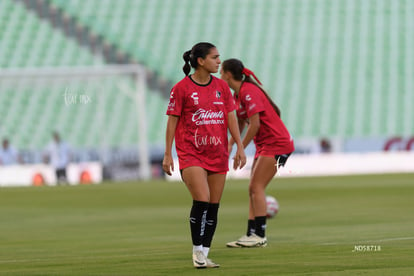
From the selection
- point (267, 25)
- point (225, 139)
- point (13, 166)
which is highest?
point (267, 25)

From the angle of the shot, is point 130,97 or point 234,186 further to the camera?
point 130,97

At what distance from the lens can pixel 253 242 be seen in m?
11.4

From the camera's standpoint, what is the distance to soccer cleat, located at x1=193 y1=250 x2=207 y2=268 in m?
9.05

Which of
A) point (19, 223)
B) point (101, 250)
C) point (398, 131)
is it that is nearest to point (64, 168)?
point (398, 131)

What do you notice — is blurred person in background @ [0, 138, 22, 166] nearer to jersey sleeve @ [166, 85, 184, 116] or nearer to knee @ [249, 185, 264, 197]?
knee @ [249, 185, 264, 197]

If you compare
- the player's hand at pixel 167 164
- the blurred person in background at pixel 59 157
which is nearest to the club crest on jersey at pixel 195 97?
the player's hand at pixel 167 164

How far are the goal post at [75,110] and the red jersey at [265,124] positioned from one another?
2707cm

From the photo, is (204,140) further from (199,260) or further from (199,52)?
(199,260)

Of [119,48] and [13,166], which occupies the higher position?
[119,48]

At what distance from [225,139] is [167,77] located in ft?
108

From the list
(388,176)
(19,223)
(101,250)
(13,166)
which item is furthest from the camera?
(13,166)

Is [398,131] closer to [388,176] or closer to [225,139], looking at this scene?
[388,176]

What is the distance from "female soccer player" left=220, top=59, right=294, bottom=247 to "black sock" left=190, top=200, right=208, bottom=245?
2.15m

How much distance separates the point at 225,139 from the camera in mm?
9633
